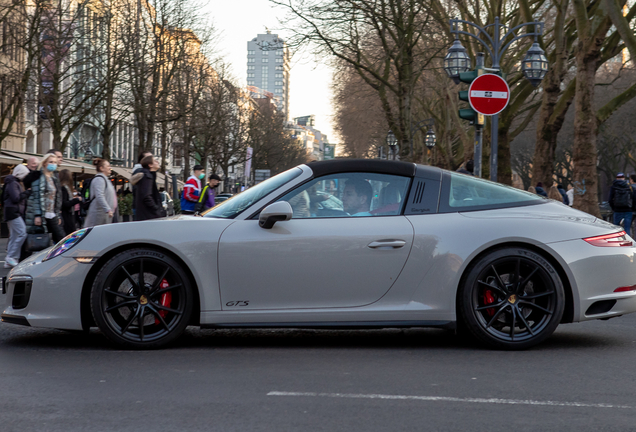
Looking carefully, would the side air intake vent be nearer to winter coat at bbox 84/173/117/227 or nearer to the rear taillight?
the rear taillight

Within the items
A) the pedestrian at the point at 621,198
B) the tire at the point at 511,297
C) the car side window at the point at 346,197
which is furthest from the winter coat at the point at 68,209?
the pedestrian at the point at 621,198

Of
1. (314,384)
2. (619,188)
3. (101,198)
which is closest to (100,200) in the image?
(101,198)

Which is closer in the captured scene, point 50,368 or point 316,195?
point 50,368

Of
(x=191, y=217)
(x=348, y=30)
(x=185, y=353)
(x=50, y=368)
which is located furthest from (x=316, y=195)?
(x=348, y=30)

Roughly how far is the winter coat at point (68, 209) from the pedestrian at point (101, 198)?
227cm

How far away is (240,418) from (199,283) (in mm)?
1745

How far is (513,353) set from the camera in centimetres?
563

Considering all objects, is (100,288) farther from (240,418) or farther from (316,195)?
(240,418)

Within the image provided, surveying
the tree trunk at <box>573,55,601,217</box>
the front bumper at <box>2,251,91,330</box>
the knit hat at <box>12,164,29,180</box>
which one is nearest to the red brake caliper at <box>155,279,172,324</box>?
the front bumper at <box>2,251,91,330</box>

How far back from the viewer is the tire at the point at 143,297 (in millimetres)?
5531

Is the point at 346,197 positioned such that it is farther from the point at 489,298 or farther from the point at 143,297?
the point at 143,297

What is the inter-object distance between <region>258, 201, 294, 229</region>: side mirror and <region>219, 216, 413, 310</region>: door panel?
70 mm

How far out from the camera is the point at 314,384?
4621 millimetres

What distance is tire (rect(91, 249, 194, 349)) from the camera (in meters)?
5.53
